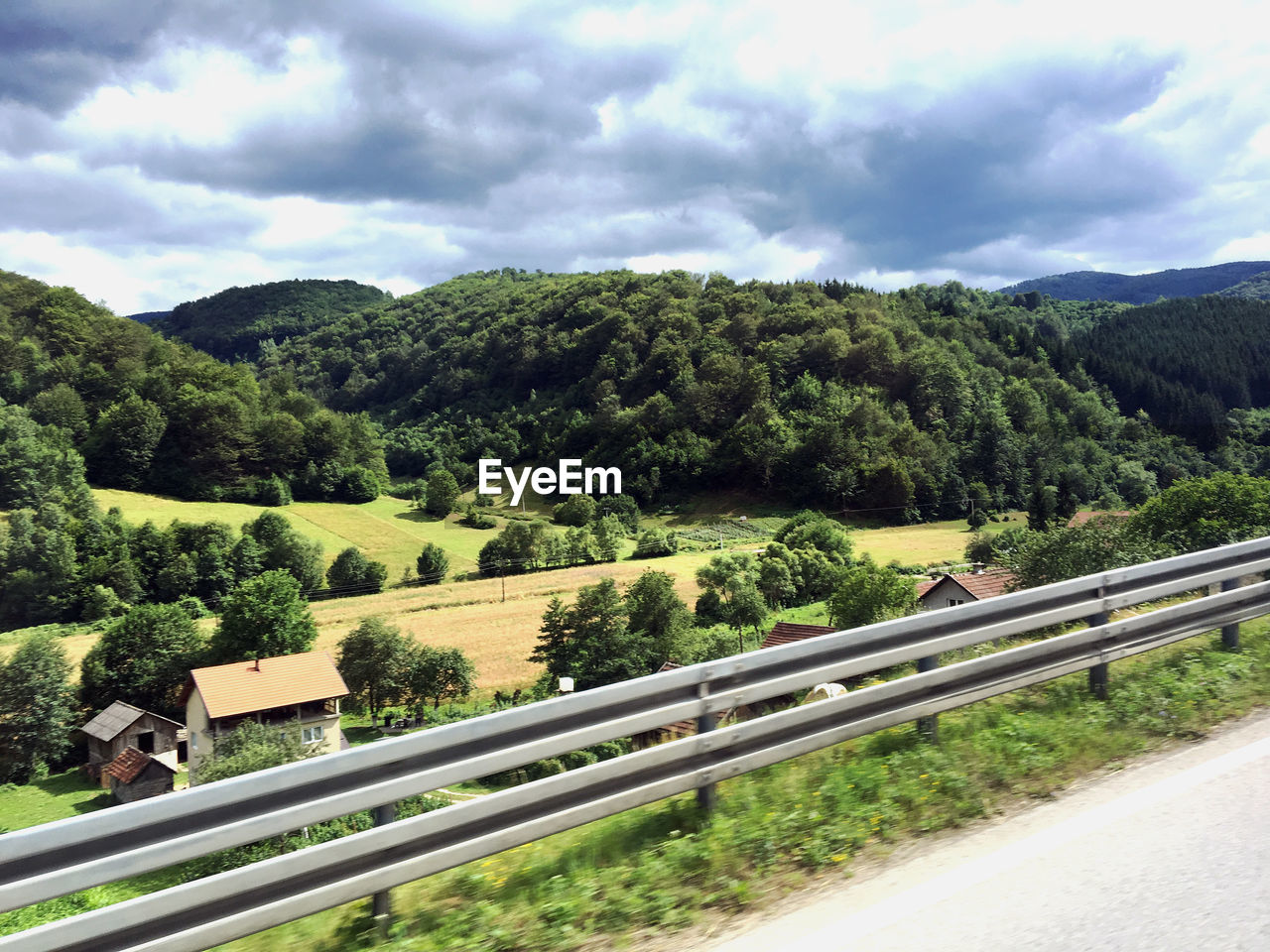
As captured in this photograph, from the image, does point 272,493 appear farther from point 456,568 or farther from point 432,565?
Result: point 456,568

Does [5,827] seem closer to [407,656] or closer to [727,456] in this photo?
[407,656]

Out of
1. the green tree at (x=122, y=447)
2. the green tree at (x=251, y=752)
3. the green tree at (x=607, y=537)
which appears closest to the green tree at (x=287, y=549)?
the green tree at (x=122, y=447)

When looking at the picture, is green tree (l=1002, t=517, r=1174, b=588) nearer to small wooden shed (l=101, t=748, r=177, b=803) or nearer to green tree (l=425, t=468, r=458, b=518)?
small wooden shed (l=101, t=748, r=177, b=803)

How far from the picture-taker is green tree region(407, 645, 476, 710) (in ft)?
137

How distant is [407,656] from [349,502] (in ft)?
220

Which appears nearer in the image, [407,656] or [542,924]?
[542,924]

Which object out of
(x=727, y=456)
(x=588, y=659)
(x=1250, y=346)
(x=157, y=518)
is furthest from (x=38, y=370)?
(x=1250, y=346)

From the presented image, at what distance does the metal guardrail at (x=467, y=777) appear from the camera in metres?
2.48

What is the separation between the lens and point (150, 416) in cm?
9900

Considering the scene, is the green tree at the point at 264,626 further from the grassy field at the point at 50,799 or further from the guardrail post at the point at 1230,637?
the guardrail post at the point at 1230,637

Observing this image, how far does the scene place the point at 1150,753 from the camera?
457cm

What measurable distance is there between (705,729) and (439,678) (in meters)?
40.5

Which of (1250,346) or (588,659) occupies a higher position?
(1250,346)

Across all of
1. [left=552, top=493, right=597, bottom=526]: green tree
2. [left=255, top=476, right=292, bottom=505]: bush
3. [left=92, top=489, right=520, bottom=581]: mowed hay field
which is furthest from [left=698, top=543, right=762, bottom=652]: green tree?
[left=255, top=476, right=292, bottom=505]: bush
